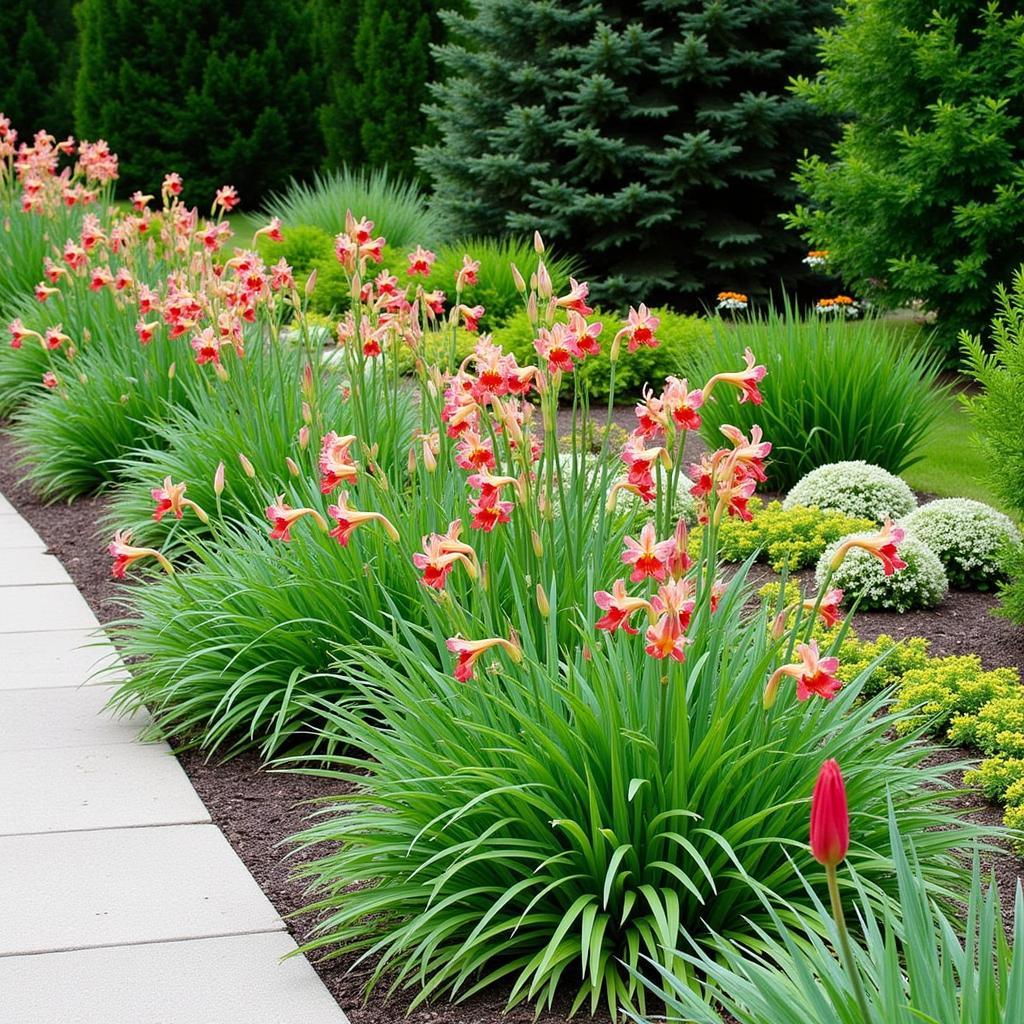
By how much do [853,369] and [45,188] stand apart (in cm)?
558

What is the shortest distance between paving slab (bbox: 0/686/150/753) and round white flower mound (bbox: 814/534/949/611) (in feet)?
8.51

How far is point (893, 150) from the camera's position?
30.0 feet

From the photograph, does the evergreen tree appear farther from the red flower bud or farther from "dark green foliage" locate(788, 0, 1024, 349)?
the red flower bud

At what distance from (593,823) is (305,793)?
4.81 ft

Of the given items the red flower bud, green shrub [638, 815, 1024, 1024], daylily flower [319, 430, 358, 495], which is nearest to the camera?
the red flower bud

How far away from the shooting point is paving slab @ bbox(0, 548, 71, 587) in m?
6.17

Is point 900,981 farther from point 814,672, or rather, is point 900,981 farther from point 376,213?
point 376,213

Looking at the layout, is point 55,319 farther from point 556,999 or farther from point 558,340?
point 556,999

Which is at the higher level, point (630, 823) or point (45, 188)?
point (45, 188)

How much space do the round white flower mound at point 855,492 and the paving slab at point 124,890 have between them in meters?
3.39

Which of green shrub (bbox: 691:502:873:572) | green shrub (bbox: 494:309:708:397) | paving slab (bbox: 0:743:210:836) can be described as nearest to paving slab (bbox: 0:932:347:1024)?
paving slab (bbox: 0:743:210:836)

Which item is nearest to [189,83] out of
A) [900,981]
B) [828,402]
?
[828,402]

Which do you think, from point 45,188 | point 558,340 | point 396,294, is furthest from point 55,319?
point 558,340

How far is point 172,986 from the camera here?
9.80ft
